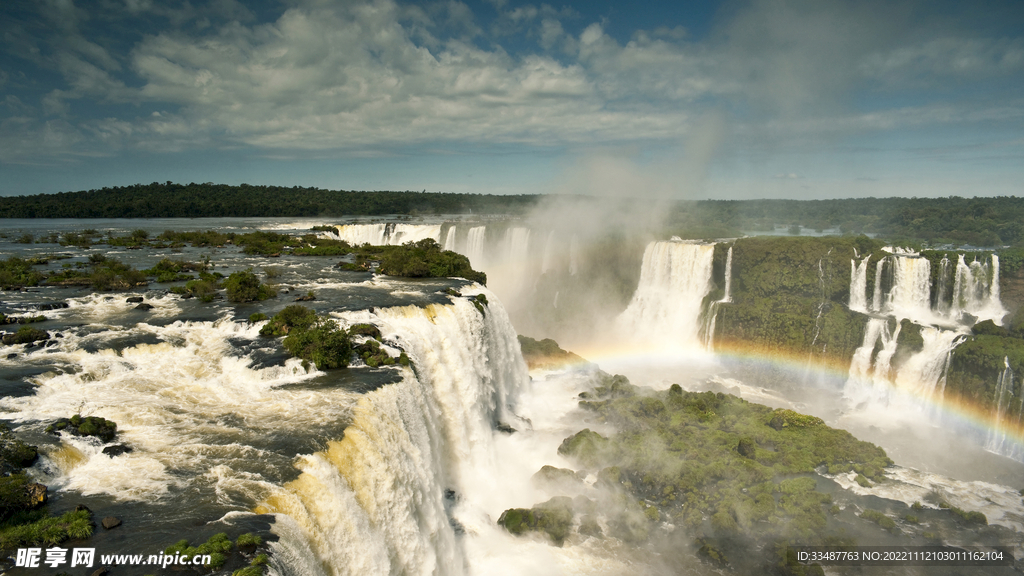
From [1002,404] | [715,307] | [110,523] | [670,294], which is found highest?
[670,294]

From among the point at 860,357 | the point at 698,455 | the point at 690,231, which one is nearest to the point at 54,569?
the point at 698,455

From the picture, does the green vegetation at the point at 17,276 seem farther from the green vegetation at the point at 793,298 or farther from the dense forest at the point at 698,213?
the dense forest at the point at 698,213

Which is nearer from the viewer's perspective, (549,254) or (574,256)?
(574,256)

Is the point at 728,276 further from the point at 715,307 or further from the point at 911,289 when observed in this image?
the point at 911,289

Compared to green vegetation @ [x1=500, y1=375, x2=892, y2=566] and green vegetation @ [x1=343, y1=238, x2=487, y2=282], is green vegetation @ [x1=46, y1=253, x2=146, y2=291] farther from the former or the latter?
green vegetation @ [x1=500, y1=375, x2=892, y2=566]

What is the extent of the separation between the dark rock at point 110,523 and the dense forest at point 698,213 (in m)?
44.1

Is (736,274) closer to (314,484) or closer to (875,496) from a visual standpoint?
(875,496)

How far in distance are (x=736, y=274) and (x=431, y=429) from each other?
2828 centimetres

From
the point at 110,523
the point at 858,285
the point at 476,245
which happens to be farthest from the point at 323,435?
the point at 476,245

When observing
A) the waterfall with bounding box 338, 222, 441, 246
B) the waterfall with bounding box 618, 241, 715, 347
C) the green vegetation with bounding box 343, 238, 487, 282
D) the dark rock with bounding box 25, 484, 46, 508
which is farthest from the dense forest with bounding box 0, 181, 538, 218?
the dark rock with bounding box 25, 484, 46, 508

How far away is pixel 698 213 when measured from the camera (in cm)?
8200

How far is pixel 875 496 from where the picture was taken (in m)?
17.1

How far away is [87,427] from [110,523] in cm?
316

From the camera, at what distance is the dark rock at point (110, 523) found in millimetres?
7430
